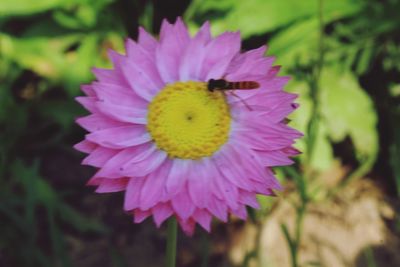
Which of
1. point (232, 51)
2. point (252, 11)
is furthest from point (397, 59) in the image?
point (232, 51)

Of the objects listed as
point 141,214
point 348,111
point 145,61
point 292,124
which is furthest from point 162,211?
point 348,111

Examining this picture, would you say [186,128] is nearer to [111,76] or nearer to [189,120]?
[189,120]

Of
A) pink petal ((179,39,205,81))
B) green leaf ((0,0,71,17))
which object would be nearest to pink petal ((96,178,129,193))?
pink petal ((179,39,205,81))

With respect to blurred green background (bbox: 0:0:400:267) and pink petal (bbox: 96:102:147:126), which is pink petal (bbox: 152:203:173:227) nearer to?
pink petal (bbox: 96:102:147:126)

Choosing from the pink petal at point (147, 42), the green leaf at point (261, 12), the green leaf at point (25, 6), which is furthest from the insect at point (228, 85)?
the green leaf at point (25, 6)

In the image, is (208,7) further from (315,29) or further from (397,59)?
(397,59)

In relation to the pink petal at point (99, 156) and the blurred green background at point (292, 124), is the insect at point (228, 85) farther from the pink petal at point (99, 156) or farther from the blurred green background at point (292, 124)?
the blurred green background at point (292, 124)

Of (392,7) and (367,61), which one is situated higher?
(392,7)
